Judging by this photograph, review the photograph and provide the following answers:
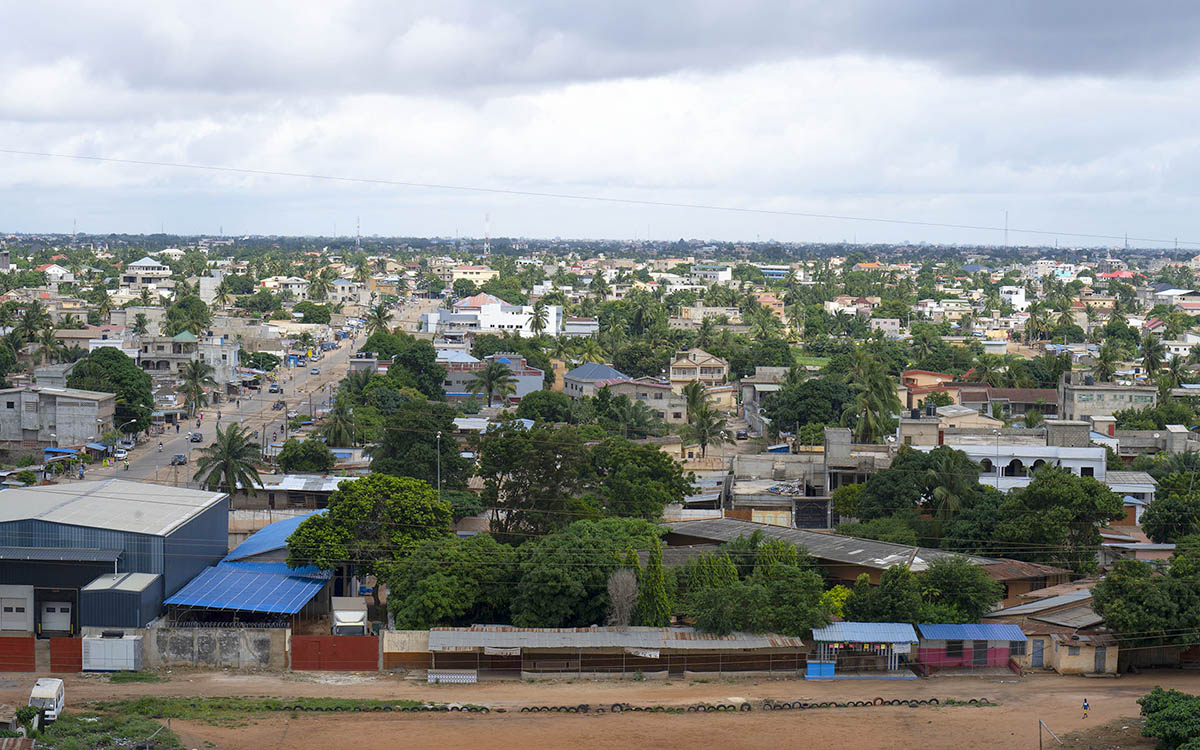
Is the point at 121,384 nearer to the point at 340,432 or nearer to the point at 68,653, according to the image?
the point at 340,432

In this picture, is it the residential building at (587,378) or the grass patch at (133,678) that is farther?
the residential building at (587,378)

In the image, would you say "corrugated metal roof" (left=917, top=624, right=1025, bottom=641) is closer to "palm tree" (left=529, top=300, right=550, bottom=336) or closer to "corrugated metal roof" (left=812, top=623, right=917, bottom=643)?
"corrugated metal roof" (left=812, top=623, right=917, bottom=643)

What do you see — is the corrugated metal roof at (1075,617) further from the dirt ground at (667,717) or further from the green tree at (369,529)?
the green tree at (369,529)

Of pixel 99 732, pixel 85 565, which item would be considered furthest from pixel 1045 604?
pixel 85 565

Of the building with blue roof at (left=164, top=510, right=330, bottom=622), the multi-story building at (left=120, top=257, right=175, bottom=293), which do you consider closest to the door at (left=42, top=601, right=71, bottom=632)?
the building with blue roof at (left=164, top=510, right=330, bottom=622)

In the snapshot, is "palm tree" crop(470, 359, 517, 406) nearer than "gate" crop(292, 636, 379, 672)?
No

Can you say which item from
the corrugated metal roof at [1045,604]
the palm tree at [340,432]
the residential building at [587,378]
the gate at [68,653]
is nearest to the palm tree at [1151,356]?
the residential building at [587,378]

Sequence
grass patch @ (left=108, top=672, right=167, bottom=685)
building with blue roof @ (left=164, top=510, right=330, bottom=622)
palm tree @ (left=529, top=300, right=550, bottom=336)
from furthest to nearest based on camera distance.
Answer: palm tree @ (left=529, top=300, right=550, bottom=336) → building with blue roof @ (left=164, top=510, right=330, bottom=622) → grass patch @ (left=108, top=672, right=167, bottom=685)
